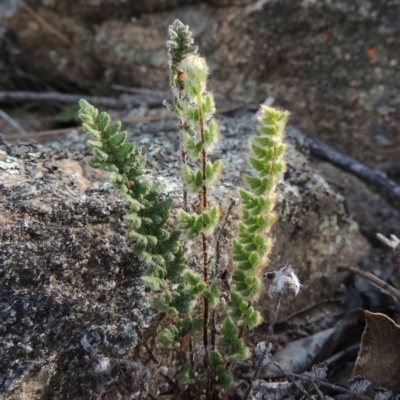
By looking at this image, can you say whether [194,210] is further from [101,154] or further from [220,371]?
[220,371]

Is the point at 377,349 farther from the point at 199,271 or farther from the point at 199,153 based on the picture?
the point at 199,153

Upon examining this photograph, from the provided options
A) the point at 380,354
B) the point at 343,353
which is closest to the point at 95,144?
the point at 380,354

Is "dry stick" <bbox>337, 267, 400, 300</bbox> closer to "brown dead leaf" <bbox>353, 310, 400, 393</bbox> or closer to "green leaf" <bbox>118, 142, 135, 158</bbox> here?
"brown dead leaf" <bbox>353, 310, 400, 393</bbox>

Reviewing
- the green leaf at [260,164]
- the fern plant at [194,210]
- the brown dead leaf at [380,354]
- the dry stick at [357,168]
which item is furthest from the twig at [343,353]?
the green leaf at [260,164]

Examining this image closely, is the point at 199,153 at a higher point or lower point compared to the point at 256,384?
higher

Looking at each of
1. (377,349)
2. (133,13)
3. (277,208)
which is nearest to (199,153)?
(277,208)

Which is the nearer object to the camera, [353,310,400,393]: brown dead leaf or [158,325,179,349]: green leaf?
[158,325,179,349]: green leaf

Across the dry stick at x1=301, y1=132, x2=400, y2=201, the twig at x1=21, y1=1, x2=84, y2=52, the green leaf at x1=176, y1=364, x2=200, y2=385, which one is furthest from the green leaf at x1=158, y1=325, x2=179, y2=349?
the twig at x1=21, y1=1, x2=84, y2=52
